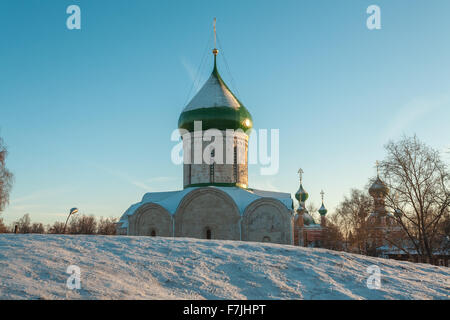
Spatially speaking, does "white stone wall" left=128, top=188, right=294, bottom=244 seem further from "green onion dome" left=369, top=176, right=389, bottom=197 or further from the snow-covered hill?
the snow-covered hill

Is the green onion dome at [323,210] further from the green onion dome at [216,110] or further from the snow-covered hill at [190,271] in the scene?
the snow-covered hill at [190,271]

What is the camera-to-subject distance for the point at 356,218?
85.2 ft

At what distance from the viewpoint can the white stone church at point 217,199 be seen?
18.0 metres

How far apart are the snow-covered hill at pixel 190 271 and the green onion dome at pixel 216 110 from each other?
13.0 meters

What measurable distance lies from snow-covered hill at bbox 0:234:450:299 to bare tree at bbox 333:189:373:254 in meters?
12.4

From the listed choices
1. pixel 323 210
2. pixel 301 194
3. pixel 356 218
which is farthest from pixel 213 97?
pixel 323 210

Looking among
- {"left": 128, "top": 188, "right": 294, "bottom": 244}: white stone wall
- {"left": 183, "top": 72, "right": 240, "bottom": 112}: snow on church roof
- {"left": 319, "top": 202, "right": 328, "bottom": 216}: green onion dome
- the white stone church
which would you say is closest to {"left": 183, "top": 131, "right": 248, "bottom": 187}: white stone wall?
the white stone church

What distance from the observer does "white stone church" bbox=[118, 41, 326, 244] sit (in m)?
18.0

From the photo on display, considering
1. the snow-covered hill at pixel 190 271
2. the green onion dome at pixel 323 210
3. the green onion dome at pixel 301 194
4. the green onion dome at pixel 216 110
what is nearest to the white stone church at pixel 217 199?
the green onion dome at pixel 216 110

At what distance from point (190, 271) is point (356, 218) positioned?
2226cm
